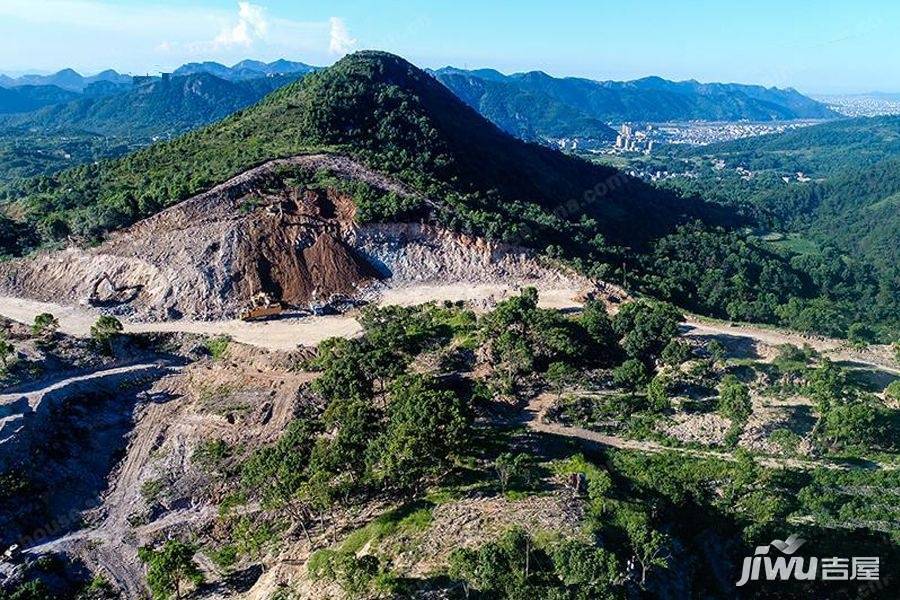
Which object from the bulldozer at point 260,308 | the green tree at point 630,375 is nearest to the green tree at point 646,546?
the green tree at point 630,375

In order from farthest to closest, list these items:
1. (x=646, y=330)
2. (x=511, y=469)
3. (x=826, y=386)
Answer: (x=646, y=330) < (x=826, y=386) < (x=511, y=469)

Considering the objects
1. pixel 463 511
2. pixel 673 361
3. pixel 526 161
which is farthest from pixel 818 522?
pixel 526 161

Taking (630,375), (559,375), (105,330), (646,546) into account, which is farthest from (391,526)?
(105,330)

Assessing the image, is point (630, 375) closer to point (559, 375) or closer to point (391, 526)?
point (559, 375)

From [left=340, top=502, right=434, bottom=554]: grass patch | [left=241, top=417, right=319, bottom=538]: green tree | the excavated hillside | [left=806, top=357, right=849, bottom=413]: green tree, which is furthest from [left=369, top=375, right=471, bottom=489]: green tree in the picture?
the excavated hillside

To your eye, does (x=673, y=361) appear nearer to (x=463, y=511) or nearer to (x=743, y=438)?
(x=743, y=438)

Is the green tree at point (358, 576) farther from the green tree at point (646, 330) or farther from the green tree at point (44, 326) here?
the green tree at point (44, 326)

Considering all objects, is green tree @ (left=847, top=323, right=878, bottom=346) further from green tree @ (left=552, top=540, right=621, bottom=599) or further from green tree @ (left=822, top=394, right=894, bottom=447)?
green tree @ (left=552, top=540, right=621, bottom=599)
